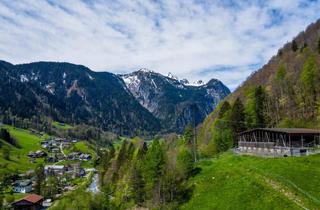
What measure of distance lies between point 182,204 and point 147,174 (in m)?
15.3

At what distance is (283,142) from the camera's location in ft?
220

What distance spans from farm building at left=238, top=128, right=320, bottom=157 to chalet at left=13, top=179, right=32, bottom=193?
132m

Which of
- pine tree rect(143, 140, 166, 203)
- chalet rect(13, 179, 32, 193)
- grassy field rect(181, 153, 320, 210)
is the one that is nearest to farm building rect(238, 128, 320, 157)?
grassy field rect(181, 153, 320, 210)

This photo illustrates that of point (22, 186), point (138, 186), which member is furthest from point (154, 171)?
point (22, 186)

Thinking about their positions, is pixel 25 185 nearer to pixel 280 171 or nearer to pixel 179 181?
pixel 179 181

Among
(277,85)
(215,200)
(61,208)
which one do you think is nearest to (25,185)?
(61,208)

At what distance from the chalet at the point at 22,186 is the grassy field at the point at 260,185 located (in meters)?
131

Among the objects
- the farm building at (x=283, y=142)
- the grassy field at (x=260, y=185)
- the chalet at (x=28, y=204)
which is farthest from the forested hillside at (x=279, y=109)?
the chalet at (x=28, y=204)

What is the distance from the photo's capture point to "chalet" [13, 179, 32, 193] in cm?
16875

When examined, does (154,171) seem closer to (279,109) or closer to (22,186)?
(279,109)

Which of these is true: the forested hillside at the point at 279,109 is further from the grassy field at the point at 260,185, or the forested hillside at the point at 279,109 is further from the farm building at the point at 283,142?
the grassy field at the point at 260,185

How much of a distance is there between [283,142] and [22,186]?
146496 millimetres

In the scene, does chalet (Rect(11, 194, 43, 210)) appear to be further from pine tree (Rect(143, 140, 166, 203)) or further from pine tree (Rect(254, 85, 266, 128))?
pine tree (Rect(254, 85, 266, 128))

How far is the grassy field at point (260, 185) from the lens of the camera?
4634cm
